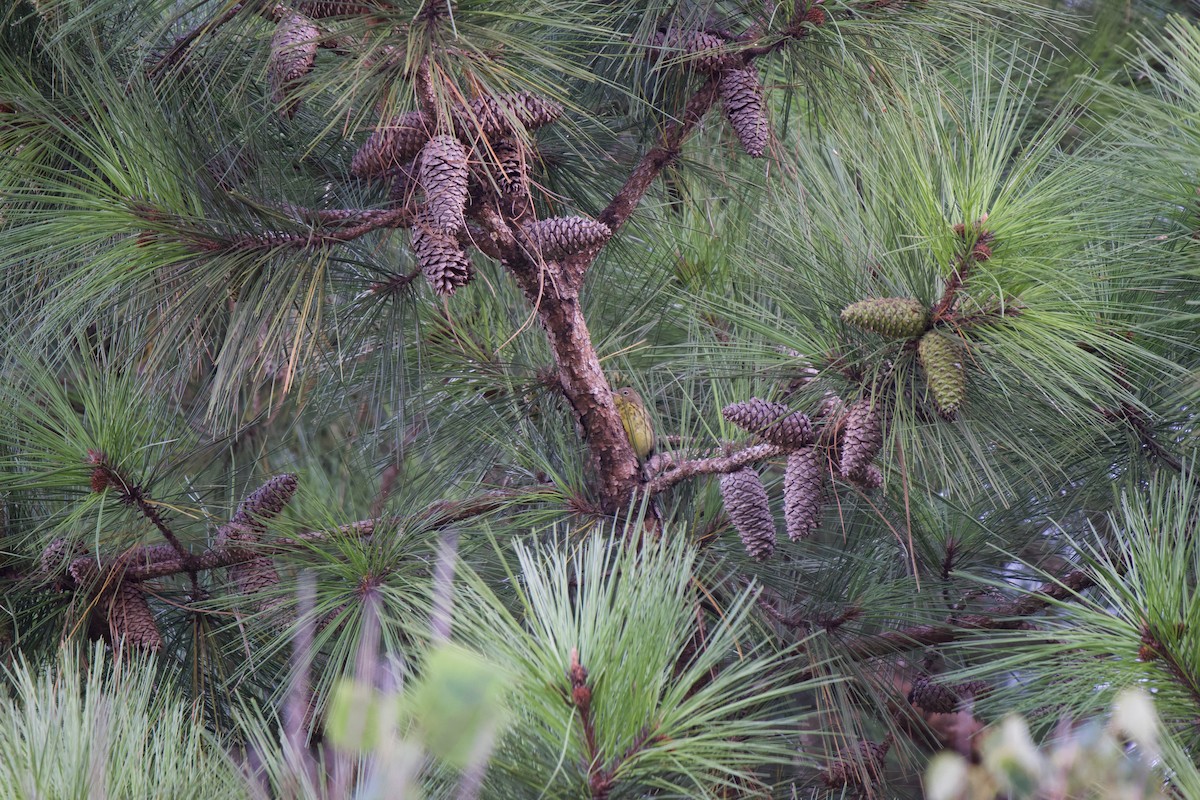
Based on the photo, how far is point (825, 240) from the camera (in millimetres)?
1035

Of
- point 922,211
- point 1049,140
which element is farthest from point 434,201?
point 1049,140

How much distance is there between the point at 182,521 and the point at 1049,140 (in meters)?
1.25

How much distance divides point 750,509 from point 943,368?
0.26 metres

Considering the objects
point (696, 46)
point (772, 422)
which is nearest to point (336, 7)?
point (696, 46)

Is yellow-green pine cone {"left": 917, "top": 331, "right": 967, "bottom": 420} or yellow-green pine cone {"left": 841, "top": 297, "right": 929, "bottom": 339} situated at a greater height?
yellow-green pine cone {"left": 841, "top": 297, "right": 929, "bottom": 339}

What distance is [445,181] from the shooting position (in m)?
0.91

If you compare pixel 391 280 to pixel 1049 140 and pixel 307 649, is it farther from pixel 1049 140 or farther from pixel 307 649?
pixel 1049 140

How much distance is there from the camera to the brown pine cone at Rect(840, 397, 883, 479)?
0.92 metres

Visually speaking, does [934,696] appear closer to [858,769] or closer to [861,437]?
[858,769]

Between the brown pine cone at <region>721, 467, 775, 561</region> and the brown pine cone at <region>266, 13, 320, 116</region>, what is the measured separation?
536 mm

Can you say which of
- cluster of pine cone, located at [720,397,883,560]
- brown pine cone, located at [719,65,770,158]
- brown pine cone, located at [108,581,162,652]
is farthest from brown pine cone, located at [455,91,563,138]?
brown pine cone, located at [108,581,162,652]

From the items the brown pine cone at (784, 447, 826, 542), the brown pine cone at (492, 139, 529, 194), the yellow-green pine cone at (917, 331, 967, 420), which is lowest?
the brown pine cone at (784, 447, 826, 542)

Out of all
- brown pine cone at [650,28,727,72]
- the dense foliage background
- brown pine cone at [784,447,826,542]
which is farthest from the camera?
brown pine cone at [650,28,727,72]

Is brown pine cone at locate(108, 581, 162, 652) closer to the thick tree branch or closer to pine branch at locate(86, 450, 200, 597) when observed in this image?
pine branch at locate(86, 450, 200, 597)
